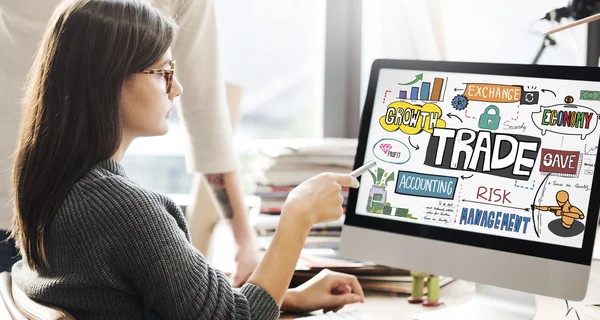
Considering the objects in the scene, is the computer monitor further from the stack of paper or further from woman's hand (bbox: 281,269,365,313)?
the stack of paper

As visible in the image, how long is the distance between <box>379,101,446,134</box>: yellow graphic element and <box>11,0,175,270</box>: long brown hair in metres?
0.50

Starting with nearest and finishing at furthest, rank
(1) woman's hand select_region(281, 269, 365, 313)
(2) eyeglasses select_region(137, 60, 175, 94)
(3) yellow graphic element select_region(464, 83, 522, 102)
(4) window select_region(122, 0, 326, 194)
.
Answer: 1. (2) eyeglasses select_region(137, 60, 175, 94)
2. (3) yellow graphic element select_region(464, 83, 522, 102)
3. (1) woman's hand select_region(281, 269, 365, 313)
4. (4) window select_region(122, 0, 326, 194)

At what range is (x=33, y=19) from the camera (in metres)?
1.39

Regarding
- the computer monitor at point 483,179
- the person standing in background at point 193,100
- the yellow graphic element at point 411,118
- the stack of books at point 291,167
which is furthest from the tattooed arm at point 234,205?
the yellow graphic element at point 411,118

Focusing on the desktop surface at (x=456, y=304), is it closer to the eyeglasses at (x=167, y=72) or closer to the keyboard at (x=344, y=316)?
the keyboard at (x=344, y=316)

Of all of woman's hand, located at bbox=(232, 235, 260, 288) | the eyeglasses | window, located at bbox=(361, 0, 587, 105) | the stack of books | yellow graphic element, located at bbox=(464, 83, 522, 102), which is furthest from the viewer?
window, located at bbox=(361, 0, 587, 105)

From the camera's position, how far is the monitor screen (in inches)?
43.7

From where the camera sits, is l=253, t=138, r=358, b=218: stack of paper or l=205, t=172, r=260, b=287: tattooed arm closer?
l=205, t=172, r=260, b=287: tattooed arm

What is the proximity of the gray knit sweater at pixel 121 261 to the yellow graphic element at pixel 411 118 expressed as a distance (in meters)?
0.49

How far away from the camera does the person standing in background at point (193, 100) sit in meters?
1.39

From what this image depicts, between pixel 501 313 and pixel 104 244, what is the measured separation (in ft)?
2.29

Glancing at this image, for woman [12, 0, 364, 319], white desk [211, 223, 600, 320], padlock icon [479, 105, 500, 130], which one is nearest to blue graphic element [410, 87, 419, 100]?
padlock icon [479, 105, 500, 130]

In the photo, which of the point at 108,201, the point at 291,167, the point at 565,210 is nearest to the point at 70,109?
the point at 108,201

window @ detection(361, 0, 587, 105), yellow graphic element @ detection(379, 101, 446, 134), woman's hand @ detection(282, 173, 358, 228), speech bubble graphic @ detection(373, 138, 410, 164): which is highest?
window @ detection(361, 0, 587, 105)
